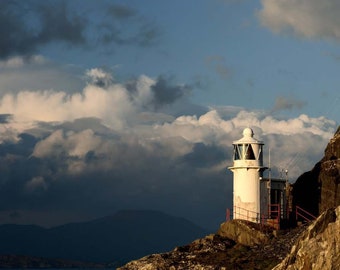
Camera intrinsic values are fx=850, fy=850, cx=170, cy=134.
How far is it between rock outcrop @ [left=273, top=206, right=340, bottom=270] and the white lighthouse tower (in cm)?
2374

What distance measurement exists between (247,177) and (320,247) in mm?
27948

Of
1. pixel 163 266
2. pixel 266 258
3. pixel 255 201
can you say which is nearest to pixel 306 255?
pixel 266 258

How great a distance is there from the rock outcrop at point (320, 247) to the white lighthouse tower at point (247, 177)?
23738 mm

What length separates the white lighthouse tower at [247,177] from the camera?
83812 millimetres

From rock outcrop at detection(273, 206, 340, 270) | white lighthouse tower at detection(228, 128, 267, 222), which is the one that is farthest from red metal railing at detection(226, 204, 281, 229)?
rock outcrop at detection(273, 206, 340, 270)

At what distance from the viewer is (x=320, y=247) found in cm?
5659

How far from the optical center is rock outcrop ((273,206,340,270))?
55438 millimetres

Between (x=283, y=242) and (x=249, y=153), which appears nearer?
(x=283, y=242)

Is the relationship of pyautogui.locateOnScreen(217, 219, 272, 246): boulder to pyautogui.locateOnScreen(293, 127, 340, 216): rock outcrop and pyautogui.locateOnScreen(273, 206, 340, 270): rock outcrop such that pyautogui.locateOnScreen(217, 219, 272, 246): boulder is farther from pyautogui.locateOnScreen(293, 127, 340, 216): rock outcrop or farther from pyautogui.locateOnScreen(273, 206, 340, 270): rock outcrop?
pyautogui.locateOnScreen(273, 206, 340, 270): rock outcrop

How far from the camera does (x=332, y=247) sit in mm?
55938

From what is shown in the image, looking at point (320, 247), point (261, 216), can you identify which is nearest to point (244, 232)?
point (261, 216)

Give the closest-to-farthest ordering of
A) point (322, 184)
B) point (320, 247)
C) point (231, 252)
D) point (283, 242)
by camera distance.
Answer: point (320, 247), point (283, 242), point (231, 252), point (322, 184)

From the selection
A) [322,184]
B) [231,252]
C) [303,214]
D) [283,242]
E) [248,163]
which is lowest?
[231,252]

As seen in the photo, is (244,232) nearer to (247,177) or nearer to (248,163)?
(247,177)
